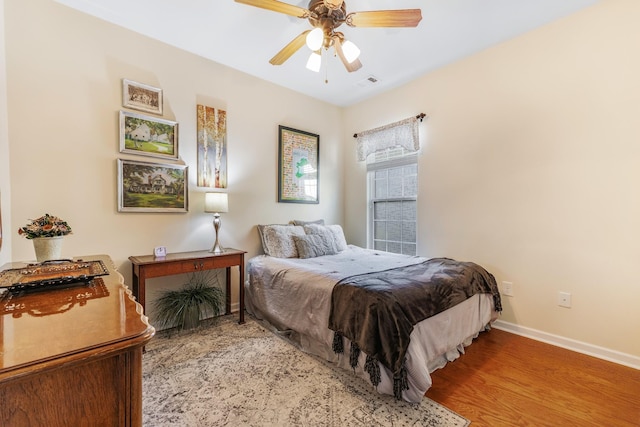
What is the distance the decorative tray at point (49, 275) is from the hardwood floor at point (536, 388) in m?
2.06

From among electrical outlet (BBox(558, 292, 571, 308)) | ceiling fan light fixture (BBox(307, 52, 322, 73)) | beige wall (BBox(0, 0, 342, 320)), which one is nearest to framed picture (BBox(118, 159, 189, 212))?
beige wall (BBox(0, 0, 342, 320))

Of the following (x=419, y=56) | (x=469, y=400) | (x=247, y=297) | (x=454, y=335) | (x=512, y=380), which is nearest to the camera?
(x=469, y=400)

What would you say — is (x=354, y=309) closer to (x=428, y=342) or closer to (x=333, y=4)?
(x=428, y=342)

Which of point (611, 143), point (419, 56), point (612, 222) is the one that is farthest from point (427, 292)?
point (419, 56)

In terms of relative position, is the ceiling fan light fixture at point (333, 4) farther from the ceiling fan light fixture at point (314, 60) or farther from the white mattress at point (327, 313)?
the white mattress at point (327, 313)

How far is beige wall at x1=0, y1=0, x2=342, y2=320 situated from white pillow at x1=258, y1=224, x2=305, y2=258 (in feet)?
0.77

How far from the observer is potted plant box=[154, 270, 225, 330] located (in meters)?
2.54

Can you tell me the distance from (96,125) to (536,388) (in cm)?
387

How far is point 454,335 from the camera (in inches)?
80.2

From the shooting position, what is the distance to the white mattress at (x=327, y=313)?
5.47ft

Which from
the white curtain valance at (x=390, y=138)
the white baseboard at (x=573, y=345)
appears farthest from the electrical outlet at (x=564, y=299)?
the white curtain valance at (x=390, y=138)

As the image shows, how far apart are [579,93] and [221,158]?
3.35 m

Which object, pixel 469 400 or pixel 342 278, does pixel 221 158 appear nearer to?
pixel 342 278

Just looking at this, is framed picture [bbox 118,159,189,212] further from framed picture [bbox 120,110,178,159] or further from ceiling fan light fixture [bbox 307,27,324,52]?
ceiling fan light fixture [bbox 307,27,324,52]
